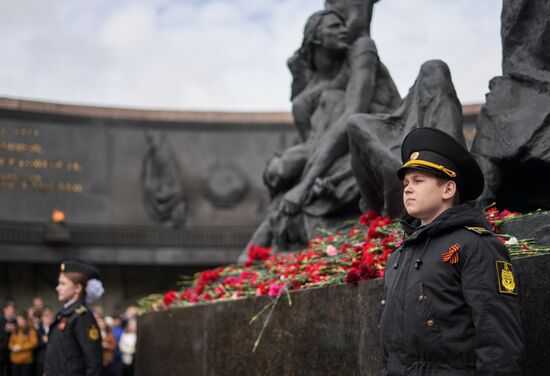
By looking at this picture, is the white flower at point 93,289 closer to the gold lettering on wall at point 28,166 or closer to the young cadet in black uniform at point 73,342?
the young cadet in black uniform at point 73,342

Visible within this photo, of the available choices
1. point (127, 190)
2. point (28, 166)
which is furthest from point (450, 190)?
point (127, 190)

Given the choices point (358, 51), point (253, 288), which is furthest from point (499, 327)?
point (358, 51)

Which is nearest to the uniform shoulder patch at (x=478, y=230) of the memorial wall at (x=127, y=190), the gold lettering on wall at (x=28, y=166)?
the memorial wall at (x=127, y=190)

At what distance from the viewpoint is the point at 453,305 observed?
2457 millimetres

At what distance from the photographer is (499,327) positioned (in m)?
2.32

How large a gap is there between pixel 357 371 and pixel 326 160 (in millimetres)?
2946

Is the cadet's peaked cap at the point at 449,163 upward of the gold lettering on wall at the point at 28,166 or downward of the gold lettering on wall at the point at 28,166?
downward

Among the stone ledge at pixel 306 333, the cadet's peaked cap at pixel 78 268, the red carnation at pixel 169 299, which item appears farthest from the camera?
the red carnation at pixel 169 299

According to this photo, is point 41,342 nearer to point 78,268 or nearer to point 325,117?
point 325,117

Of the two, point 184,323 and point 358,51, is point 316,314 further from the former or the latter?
point 358,51

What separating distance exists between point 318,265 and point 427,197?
217 centimetres

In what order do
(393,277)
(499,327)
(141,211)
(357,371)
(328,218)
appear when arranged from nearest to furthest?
(499,327) → (393,277) → (357,371) → (328,218) → (141,211)

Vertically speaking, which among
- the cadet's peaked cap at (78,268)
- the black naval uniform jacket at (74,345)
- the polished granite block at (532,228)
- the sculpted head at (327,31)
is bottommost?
the black naval uniform jacket at (74,345)

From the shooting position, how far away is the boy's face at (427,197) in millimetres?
2680
